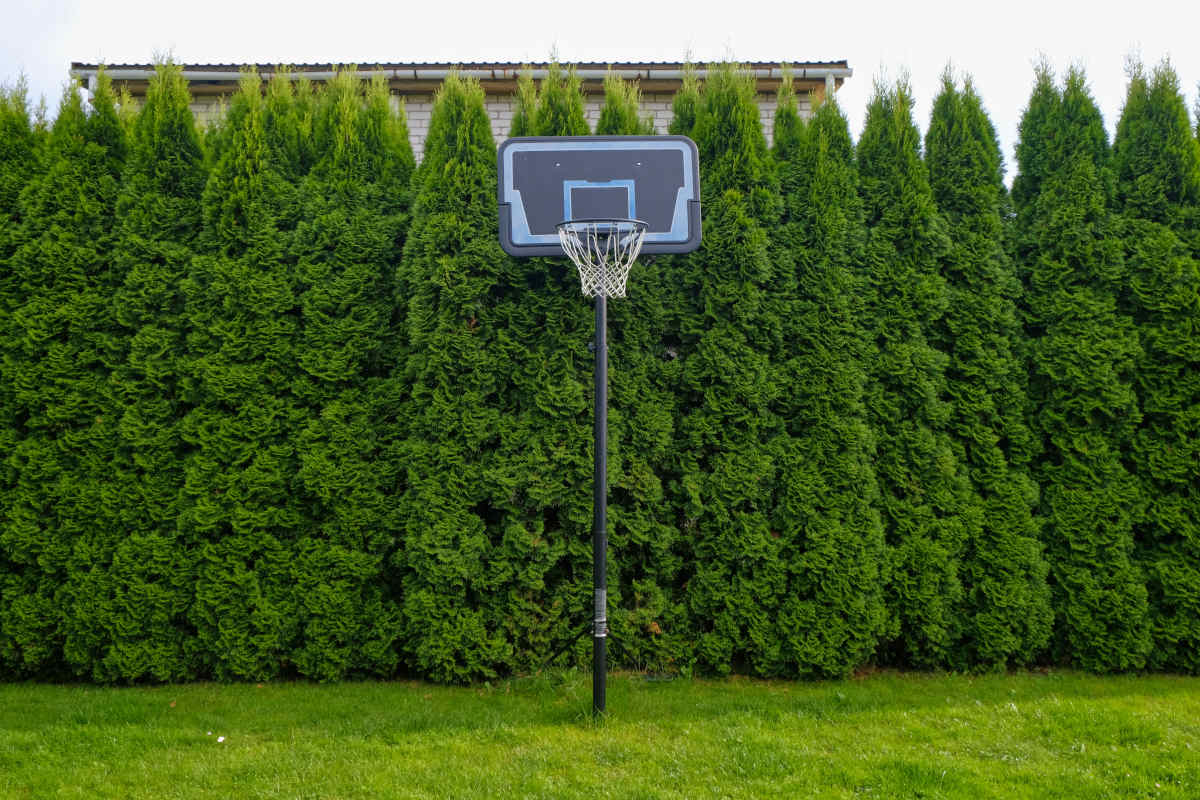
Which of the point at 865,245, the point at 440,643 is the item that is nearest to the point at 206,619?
the point at 440,643

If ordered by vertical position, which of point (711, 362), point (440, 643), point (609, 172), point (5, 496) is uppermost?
point (609, 172)

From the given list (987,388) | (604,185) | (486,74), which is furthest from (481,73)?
(987,388)

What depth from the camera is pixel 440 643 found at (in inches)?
203

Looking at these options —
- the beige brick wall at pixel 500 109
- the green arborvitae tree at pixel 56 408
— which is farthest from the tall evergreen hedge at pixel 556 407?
the beige brick wall at pixel 500 109

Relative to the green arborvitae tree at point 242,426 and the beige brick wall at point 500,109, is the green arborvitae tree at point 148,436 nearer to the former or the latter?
the green arborvitae tree at point 242,426

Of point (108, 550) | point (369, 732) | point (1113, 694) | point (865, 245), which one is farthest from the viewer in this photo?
point (865, 245)

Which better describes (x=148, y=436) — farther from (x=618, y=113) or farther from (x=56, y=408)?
(x=618, y=113)

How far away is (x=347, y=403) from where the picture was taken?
5434mm

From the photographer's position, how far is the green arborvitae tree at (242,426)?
17.3 ft

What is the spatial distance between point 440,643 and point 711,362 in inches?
109

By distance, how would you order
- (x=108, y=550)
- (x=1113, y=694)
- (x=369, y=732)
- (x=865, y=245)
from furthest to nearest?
1. (x=865, y=245)
2. (x=108, y=550)
3. (x=1113, y=694)
4. (x=369, y=732)

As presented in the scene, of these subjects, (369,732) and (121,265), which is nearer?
(369,732)

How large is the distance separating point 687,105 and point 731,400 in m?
2.41

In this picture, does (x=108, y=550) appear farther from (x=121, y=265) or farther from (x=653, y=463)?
(x=653, y=463)
